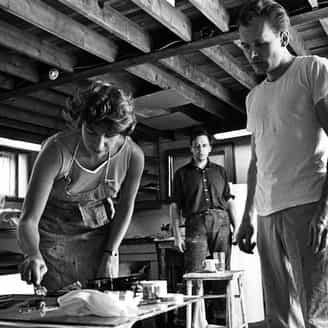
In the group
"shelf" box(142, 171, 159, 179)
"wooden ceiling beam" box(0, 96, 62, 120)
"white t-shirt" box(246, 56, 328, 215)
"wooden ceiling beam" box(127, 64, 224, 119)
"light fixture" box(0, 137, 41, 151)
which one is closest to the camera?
"white t-shirt" box(246, 56, 328, 215)

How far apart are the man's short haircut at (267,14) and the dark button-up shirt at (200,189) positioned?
2.59 metres

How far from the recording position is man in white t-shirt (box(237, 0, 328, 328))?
57.2 inches

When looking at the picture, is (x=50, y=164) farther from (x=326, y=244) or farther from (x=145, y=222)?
(x=145, y=222)

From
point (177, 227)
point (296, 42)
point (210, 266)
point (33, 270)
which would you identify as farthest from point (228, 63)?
point (33, 270)

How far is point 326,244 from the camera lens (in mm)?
1426

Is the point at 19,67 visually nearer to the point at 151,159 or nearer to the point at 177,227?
the point at 177,227

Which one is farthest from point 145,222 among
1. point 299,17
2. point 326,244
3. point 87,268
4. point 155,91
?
point 326,244

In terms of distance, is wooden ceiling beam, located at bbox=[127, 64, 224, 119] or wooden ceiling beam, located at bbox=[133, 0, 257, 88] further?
wooden ceiling beam, located at bbox=[127, 64, 224, 119]

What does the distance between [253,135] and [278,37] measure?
376mm

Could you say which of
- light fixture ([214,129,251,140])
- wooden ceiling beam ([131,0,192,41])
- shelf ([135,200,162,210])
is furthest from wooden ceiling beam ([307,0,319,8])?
shelf ([135,200,162,210])

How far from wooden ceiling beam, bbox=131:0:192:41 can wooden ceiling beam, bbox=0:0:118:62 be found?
2.15ft

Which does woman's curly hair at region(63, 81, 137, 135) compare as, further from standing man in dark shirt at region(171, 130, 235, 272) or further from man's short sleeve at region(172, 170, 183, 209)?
man's short sleeve at region(172, 170, 183, 209)

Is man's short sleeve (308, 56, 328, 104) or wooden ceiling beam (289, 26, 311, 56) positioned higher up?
wooden ceiling beam (289, 26, 311, 56)

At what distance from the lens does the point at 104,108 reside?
1.58 meters
